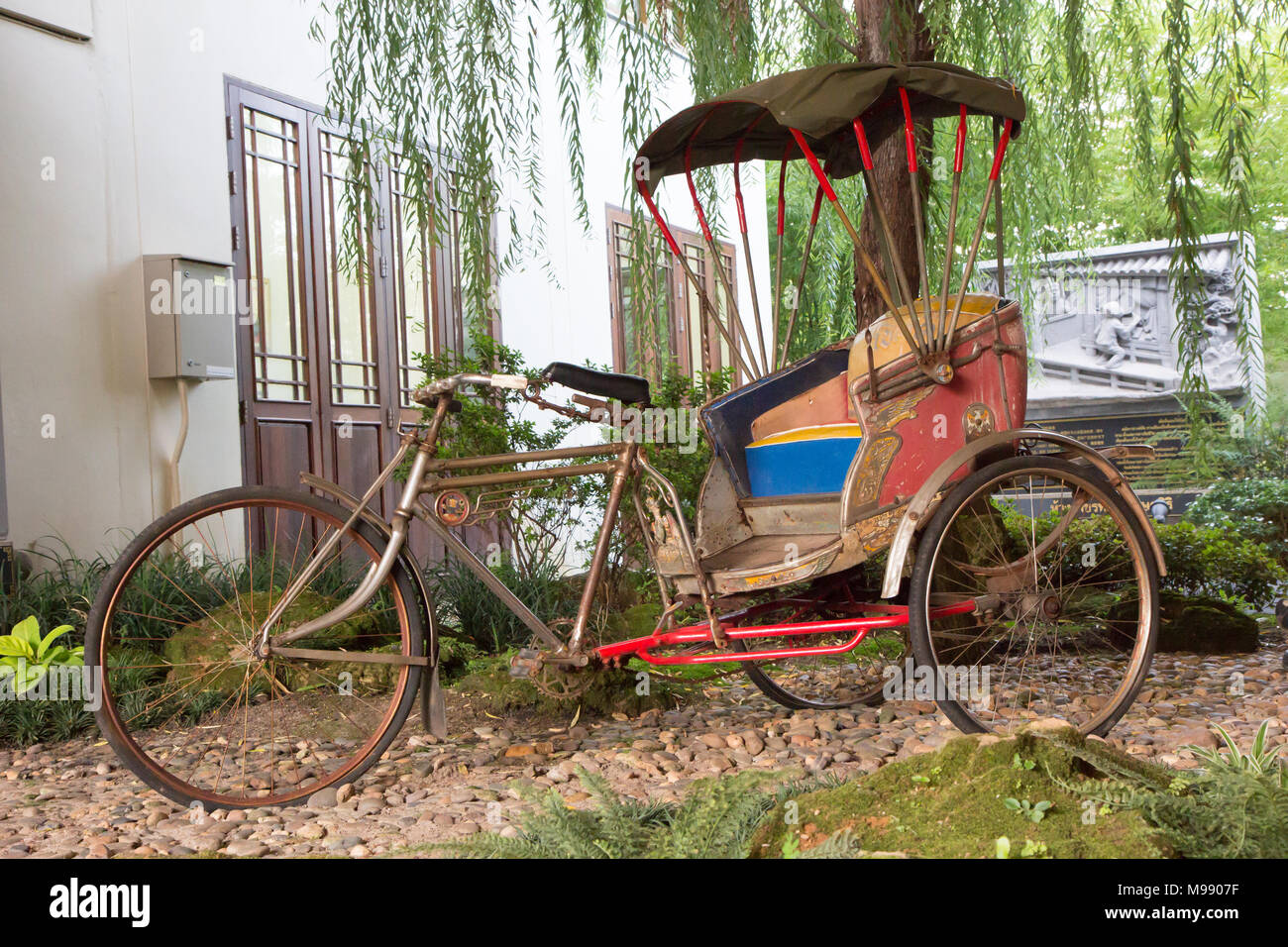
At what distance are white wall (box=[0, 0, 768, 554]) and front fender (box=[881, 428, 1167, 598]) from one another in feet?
8.34

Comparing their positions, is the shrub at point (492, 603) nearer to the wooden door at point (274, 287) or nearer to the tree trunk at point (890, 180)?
the wooden door at point (274, 287)

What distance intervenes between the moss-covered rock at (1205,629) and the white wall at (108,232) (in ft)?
9.34

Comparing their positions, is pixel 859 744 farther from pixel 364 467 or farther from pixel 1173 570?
pixel 364 467

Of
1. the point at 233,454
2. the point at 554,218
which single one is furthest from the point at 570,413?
the point at 554,218

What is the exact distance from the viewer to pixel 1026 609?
10.8 ft

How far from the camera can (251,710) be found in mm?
4027

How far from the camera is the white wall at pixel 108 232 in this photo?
502cm

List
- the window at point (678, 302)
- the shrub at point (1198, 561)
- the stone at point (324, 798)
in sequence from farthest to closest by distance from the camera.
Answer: the window at point (678, 302), the shrub at point (1198, 561), the stone at point (324, 798)

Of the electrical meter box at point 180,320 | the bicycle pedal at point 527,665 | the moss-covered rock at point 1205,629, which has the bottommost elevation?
the moss-covered rock at point 1205,629

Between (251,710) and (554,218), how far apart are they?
5.73m

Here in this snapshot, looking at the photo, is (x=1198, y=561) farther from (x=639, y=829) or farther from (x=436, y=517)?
(x=639, y=829)

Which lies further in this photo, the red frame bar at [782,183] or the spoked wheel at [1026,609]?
the red frame bar at [782,183]

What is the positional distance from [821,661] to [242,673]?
2342 millimetres

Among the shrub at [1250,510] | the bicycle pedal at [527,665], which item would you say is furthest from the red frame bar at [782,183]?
the shrub at [1250,510]
